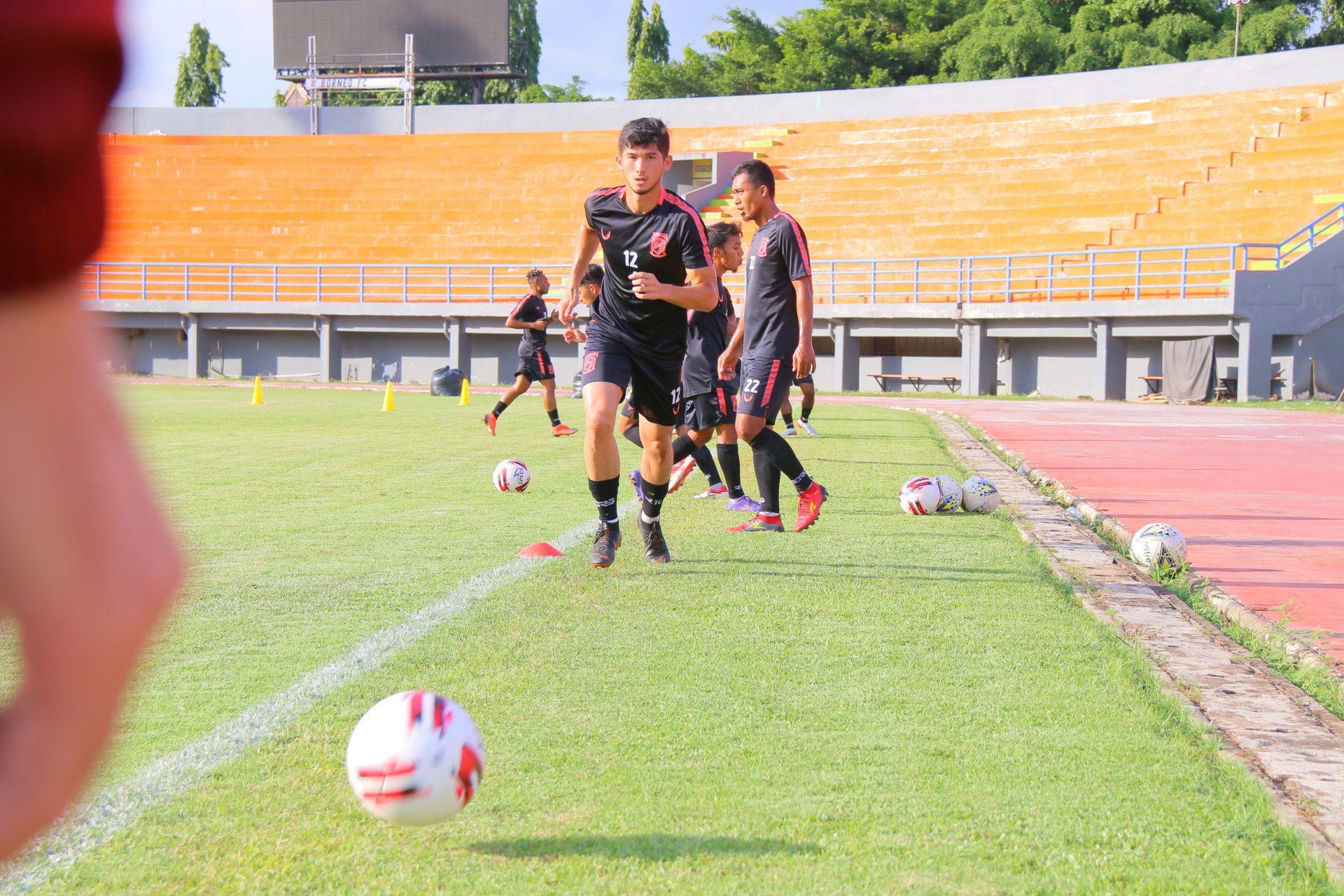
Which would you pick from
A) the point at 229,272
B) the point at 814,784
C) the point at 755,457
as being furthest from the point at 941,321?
the point at 814,784

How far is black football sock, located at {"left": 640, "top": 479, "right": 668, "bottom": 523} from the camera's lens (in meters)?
6.17

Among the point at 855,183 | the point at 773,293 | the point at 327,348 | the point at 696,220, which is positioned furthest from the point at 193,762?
the point at 855,183

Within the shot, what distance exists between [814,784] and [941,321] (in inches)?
1006

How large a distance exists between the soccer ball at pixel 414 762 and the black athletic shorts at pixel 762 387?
4.65 metres

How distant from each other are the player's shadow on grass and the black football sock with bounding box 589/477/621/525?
11.1 ft

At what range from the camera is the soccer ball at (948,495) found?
818 cm

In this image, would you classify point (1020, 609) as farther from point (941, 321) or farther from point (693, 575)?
point (941, 321)

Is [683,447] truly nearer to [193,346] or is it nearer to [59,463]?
[59,463]

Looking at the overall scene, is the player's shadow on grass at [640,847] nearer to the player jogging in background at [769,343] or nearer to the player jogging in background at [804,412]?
the player jogging in background at [769,343]

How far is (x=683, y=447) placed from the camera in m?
8.59

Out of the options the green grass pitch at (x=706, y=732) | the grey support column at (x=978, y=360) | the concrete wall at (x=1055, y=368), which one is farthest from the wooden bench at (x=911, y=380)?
the green grass pitch at (x=706, y=732)

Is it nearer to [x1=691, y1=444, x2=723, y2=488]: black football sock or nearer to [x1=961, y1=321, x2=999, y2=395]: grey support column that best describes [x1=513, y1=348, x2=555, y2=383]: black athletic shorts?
[x1=691, y1=444, x2=723, y2=488]: black football sock

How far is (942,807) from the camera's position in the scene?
2.88m

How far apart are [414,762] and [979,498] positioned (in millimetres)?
6228
